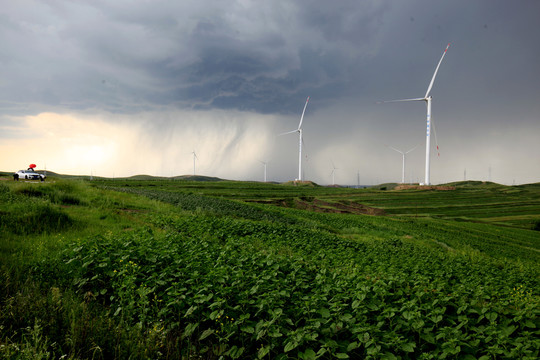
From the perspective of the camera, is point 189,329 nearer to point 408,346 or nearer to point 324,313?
point 324,313

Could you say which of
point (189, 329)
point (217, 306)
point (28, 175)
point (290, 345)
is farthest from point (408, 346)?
point (28, 175)

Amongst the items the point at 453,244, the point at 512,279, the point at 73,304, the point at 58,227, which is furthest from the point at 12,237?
the point at 453,244

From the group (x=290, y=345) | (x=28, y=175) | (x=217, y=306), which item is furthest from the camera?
(x=28, y=175)

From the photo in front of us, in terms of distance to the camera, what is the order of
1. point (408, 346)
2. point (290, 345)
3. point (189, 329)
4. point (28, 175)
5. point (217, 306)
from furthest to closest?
1. point (28, 175)
2. point (217, 306)
3. point (189, 329)
4. point (408, 346)
5. point (290, 345)

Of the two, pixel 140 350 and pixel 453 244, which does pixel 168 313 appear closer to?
pixel 140 350

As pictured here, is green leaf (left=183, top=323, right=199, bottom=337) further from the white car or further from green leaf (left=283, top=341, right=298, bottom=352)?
the white car

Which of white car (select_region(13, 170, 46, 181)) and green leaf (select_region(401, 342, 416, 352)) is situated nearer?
green leaf (select_region(401, 342, 416, 352))

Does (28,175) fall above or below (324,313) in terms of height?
above

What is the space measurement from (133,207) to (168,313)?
→ 18.8 meters

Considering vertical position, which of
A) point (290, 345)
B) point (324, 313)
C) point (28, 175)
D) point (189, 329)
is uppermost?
point (28, 175)

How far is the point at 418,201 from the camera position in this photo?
8306cm

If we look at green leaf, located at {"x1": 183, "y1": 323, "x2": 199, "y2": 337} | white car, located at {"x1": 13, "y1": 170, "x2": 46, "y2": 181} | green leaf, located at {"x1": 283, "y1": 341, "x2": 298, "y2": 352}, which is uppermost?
white car, located at {"x1": 13, "y1": 170, "x2": 46, "y2": 181}

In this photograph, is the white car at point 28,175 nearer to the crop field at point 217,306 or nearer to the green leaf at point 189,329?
the crop field at point 217,306

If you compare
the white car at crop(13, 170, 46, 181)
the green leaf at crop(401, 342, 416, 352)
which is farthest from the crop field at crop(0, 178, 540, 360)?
the white car at crop(13, 170, 46, 181)
